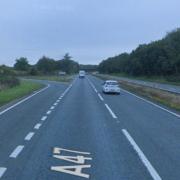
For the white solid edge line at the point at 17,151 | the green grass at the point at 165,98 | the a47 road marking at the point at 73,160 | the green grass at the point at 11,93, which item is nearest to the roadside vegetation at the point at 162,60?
the green grass at the point at 165,98

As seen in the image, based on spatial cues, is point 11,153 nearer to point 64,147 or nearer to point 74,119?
point 64,147

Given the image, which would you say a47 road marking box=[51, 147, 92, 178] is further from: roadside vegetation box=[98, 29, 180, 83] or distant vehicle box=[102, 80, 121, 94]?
roadside vegetation box=[98, 29, 180, 83]

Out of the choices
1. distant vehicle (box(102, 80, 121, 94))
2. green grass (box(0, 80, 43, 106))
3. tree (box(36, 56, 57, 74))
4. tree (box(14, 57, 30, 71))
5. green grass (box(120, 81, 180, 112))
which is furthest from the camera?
tree (box(36, 56, 57, 74))

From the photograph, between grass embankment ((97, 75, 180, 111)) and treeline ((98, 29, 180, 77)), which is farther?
→ treeline ((98, 29, 180, 77))

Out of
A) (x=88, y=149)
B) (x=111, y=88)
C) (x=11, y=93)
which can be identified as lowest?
(x=111, y=88)

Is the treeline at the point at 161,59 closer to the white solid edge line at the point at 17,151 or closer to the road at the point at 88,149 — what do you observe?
the road at the point at 88,149

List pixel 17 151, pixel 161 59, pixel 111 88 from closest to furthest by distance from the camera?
pixel 17 151 → pixel 111 88 → pixel 161 59

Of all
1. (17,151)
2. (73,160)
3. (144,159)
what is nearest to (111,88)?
(17,151)

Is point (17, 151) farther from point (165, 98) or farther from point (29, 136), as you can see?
point (165, 98)

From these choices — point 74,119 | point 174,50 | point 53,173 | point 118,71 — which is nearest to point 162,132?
point 74,119

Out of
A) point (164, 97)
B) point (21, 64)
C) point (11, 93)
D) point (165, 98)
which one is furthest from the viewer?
point (21, 64)

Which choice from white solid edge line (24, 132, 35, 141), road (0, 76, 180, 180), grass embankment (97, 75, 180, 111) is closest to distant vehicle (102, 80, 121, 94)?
grass embankment (97, 75, 180, 111)

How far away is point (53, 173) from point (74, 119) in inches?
413

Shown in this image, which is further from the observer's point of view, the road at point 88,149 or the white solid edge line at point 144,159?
the road at point 88,149
